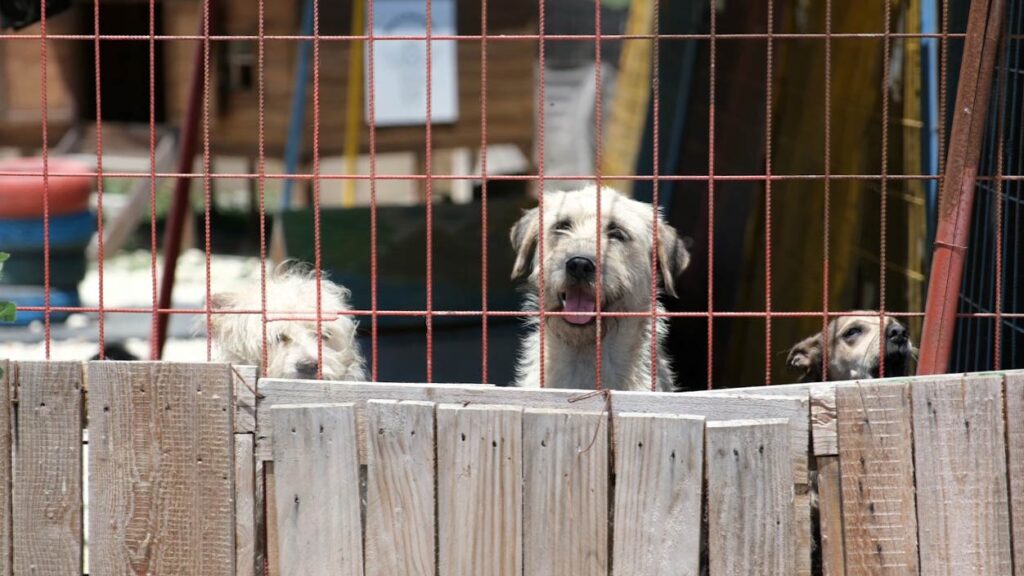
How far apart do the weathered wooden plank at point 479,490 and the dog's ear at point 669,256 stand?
6.37 feet

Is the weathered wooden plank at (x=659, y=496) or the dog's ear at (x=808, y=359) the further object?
the dog's ear at (x=808, y=359)

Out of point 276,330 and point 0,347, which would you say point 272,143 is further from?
point 276,330

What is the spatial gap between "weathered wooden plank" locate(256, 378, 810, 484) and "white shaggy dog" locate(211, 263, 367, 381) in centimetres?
130

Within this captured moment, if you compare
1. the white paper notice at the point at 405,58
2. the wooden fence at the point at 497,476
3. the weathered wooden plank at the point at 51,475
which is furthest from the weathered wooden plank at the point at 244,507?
the white paper notice at the point at 405,58

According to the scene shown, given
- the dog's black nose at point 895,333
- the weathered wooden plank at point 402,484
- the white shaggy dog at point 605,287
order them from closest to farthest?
the weathered wooden plank at point 402,484 → the dog's black nose at point 895,333 → the white shaggy dog at point 605,287

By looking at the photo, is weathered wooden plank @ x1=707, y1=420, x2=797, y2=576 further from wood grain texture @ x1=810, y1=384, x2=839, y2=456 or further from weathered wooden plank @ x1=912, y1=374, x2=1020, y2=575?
weathered wooden plank @ x1=912, y1=374, x2=1020, y2=575

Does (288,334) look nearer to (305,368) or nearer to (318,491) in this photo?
(305,368)

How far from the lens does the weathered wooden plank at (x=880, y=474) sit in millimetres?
3881

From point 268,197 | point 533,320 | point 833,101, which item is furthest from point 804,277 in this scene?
point 268,197

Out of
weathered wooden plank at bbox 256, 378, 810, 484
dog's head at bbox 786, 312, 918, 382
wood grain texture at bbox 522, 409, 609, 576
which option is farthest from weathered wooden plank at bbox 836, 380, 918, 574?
dog's head at bbox 786, 312, 918, 382

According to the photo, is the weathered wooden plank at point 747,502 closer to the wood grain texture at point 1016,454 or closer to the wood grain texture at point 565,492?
the wood grain texture at point 565,492

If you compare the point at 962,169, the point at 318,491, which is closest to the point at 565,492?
the point at 318,491

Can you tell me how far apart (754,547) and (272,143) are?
1189 cm

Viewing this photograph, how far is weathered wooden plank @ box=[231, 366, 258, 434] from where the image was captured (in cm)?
410
